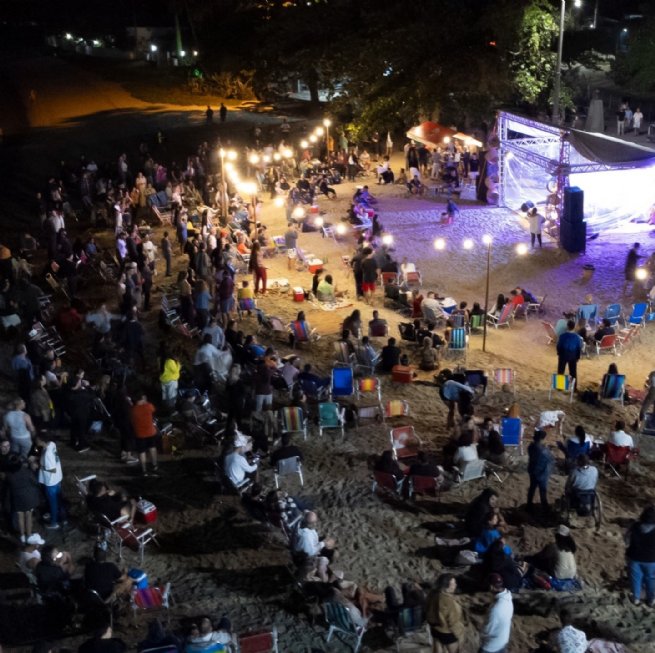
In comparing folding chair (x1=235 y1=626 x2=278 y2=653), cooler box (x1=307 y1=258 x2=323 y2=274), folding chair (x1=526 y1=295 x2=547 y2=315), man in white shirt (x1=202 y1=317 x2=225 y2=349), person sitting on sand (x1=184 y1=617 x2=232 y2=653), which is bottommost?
folding chair (x1=526 y1=295 x2=547 y2=315)

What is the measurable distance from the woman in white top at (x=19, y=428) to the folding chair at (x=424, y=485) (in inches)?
208

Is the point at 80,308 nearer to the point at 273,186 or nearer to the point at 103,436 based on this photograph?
the point at 103,436

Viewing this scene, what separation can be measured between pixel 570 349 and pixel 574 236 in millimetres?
8519

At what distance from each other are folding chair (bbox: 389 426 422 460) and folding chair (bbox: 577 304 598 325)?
6958 millimetres

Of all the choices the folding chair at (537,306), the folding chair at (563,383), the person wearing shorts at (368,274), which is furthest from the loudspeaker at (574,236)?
the folding chair at (563,383)

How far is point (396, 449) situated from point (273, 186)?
18819 mm

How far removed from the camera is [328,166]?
106 feet

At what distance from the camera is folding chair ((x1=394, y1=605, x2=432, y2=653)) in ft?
28.1

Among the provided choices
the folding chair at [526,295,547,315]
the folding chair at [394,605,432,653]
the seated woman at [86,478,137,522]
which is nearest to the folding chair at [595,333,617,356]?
the folding chair at [526,295,547,315]

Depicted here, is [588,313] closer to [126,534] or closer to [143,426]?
[143,426]

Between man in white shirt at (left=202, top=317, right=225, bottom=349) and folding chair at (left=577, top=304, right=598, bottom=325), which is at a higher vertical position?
man in white shirt at (left=202, top=317, right=225, bottom=349)

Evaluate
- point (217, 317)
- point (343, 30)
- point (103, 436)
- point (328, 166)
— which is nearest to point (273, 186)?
point (328, 166)

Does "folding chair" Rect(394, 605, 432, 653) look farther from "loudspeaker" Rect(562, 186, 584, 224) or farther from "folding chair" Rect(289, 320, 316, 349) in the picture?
"loudspeaker" Rect(562, 186, 584, 224)

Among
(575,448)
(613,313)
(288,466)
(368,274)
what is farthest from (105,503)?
(613,313)
